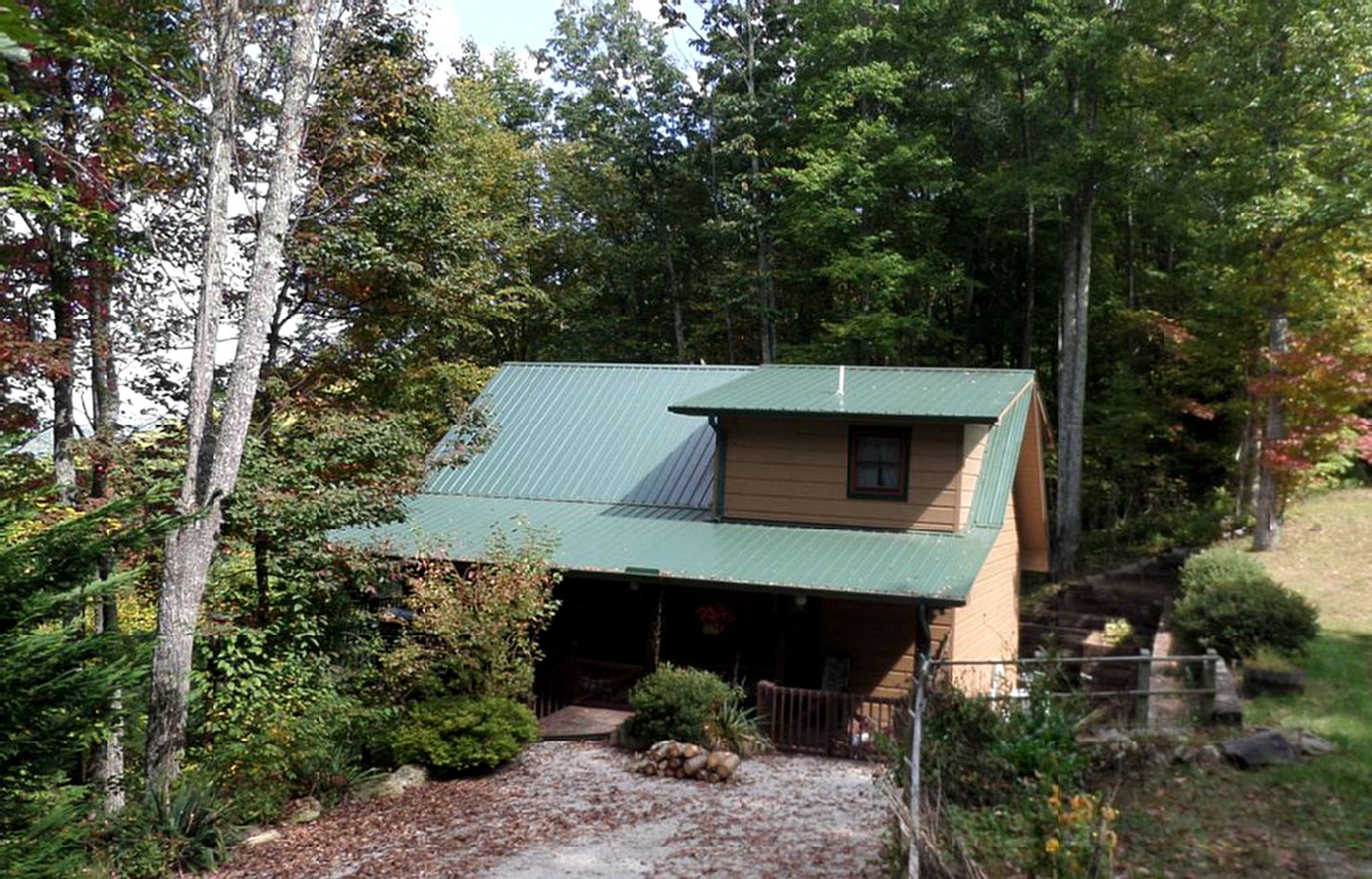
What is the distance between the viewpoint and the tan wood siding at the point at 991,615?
51.3ft

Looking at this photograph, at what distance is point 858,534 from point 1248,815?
8.17 metres

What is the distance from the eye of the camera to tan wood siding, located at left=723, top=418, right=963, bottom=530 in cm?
1526

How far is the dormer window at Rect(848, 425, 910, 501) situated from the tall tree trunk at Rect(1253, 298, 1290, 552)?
887 centimetres

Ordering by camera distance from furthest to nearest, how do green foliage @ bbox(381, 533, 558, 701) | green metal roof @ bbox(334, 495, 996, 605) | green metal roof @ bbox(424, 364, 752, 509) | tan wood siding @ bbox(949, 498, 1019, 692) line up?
green metal roof @ bbox(424, 364, 752, 509)
tan wood siding @ bbox(949, 498, 1019, 692)
green metal roof @ bbox(334, 495, 996, 605)
green foliage @ bbox(381, 533, 558, 701)

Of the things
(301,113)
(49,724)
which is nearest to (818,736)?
(49,724)

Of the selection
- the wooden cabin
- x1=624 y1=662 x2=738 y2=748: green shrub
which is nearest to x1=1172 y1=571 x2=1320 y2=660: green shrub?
the wooden cabin

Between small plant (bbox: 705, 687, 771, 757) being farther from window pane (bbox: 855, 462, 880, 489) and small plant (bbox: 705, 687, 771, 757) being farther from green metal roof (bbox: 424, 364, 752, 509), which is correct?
green metal roof (bbox: 424, 364, 752, 509)

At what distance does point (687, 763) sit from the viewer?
12.0 metres

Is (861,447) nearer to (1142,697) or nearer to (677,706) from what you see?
(677,706)

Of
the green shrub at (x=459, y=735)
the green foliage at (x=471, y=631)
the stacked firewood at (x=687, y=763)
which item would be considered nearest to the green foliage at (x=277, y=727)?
the green shrub at (x=459, y=735)

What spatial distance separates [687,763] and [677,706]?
3.18 ft

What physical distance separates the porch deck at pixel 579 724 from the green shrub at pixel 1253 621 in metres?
8.04

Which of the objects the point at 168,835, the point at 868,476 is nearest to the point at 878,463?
the point at 868,476

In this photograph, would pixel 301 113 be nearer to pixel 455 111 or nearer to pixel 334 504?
pixel 334 504
